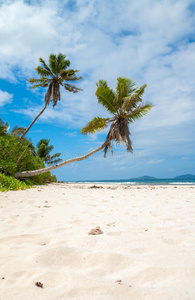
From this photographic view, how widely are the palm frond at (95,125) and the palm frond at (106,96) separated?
38.1 inches

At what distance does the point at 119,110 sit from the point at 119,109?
22cm

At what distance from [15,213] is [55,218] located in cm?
85

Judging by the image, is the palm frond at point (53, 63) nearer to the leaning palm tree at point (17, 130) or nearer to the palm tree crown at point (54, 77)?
the palm tree crown at point (54, 77)

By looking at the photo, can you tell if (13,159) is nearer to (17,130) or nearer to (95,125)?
(95,125)

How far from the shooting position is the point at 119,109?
42.7 ft

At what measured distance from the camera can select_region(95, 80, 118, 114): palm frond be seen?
1252cm

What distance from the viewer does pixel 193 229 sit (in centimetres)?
218

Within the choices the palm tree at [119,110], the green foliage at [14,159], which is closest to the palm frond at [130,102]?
the palm tree at [119,110]

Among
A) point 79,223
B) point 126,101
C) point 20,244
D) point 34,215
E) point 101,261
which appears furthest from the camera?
point 126,101

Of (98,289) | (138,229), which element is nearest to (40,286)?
(98,289)

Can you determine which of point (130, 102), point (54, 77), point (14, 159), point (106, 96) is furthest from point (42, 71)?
point (14, 159)

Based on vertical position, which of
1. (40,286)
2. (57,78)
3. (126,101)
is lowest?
(40,286)

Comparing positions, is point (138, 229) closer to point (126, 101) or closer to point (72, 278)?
point (72, 278)

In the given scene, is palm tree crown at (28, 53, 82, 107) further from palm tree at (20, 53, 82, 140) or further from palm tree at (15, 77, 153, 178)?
palm tree at (15, 77, 153, 178)
